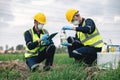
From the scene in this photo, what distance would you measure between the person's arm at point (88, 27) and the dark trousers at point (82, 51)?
482 mm

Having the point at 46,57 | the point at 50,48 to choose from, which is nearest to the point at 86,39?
the point at 50,48

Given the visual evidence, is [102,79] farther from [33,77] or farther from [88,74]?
[33,77]

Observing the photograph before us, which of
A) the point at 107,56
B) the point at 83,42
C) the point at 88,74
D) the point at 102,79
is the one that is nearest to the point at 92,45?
the point at 83,42

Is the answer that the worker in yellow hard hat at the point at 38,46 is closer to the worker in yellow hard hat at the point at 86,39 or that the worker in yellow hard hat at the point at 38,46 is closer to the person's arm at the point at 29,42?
the person's arm at the point at 29,42

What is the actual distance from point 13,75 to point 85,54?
208cm

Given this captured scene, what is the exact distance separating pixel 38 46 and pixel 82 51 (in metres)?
1.15

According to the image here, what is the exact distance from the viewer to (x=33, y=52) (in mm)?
11086

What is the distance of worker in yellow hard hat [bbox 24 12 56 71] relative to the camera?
1073cm

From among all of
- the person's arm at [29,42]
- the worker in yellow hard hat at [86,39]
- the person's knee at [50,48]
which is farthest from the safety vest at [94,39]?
the person's arm at [29,42]

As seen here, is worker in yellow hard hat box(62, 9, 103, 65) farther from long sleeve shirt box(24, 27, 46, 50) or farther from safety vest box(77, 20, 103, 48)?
long sleeve shirt box(24, 27, 46, 50)

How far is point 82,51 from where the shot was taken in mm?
→ 10766

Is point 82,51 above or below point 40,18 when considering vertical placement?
below

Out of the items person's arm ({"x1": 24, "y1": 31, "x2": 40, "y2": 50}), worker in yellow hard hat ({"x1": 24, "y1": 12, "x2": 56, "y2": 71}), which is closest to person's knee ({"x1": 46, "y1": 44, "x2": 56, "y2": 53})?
worker in yellow hard hat ({"x1": 24, "y1": 12, "x2": 56, "y2": 71})

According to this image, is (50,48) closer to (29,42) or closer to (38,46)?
(38,46)
